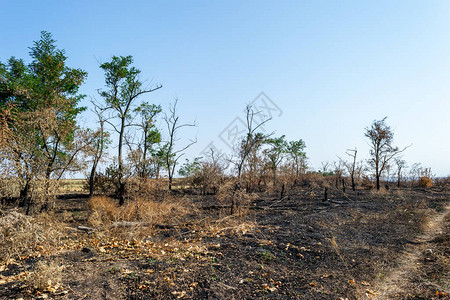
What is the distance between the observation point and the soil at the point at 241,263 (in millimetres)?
4820

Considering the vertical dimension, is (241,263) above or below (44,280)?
below

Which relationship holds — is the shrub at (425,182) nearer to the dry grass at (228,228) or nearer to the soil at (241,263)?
the soil at (241,263)

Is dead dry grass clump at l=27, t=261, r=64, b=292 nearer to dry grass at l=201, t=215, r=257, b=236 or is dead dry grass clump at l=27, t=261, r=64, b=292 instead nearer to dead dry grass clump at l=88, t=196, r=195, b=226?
dry grass at l=201, t=215, r=257, b=236

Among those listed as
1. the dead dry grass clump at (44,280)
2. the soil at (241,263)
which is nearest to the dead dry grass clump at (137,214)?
the soil at (241,263)

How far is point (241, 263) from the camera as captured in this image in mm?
6199

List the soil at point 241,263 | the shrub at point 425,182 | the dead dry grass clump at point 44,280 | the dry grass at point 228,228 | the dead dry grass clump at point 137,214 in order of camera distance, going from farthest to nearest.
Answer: the shrub at point 425,182, the dead dry grass clump at point 137,214, the dry grass at point 228,228, the soil at point 241,263, the dead dry grass clump at point 44,280

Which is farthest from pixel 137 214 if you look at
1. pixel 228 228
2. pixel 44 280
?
pixel 44 280

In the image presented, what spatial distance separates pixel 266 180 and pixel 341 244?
21.9m

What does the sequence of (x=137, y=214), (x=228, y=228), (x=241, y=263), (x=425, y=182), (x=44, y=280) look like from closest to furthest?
(x=44, y=280) → (x=241, y=263) → (x=228, y=228) → (x=137, y=214) → (x=425, y=182)

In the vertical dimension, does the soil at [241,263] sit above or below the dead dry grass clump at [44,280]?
below

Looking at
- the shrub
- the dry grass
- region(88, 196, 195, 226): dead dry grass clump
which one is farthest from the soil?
the shrub

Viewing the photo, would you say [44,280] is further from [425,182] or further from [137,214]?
[425,182]

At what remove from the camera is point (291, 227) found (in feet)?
33.8

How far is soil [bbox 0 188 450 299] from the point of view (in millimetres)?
4820
